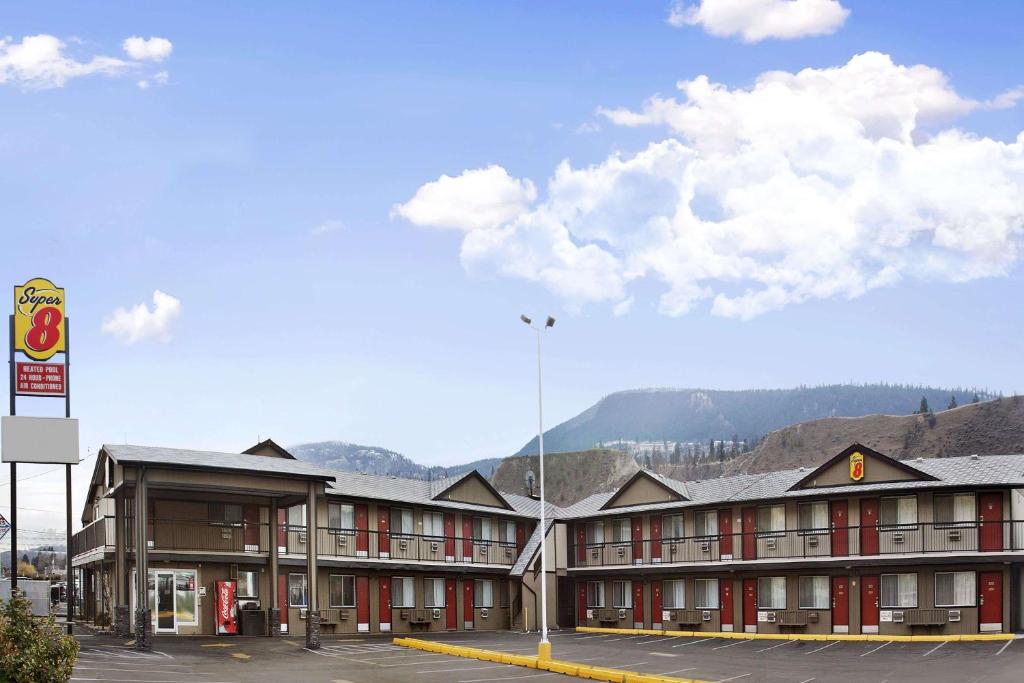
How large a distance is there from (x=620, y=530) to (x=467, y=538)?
7.54 metres

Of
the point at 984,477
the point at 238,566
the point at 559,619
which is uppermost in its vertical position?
the point at 984,477

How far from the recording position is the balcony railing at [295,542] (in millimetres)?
44844

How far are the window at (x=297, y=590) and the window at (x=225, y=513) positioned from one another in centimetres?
354

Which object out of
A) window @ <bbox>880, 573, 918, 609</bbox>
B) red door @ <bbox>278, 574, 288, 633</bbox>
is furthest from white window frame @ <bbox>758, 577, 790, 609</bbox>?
red door @ <bbox>278, 574, 288, 633</bbox>

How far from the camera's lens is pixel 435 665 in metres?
35.8

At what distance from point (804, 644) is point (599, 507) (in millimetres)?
16165

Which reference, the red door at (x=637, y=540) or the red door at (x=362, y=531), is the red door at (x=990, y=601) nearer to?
the red door at (x=637, y=540)

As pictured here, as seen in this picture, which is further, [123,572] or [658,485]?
[658,485]

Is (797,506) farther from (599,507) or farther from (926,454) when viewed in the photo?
(926,454)

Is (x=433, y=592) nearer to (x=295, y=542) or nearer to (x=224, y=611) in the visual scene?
(x=295, y=542)

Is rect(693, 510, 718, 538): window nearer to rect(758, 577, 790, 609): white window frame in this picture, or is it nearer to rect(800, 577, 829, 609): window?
rect(758, 577, 790, 609): white window frame

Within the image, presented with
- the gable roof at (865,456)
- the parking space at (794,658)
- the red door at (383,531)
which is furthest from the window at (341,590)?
the gable roof at (865,456)

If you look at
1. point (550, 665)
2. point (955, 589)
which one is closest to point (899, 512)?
point (955, 589)

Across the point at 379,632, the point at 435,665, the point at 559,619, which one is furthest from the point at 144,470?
the point at 559,619
